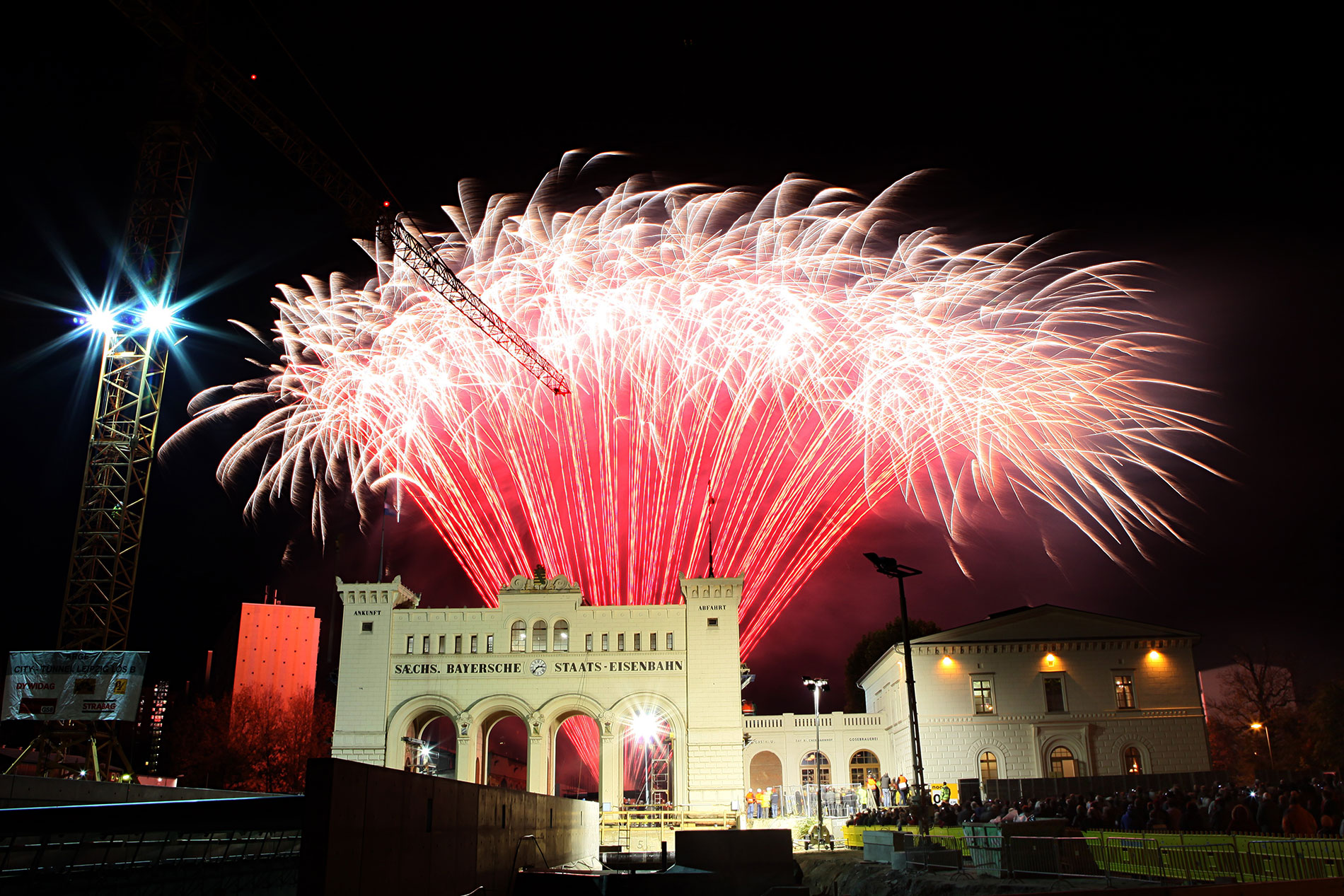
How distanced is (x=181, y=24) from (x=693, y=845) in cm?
3524

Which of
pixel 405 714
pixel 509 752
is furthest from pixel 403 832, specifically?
pixel 509 752

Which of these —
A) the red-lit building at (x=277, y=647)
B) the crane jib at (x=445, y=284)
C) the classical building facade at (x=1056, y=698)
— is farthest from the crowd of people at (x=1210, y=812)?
the red-lit building at (x=277, y=647)

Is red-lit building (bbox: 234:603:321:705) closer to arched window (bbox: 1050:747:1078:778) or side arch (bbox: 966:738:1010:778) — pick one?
side arch (bbox: 966:738:1010:778)

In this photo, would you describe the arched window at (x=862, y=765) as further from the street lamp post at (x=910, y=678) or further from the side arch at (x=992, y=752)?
the street lamp post at (x=910, y=678)

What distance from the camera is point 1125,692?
43.1 m

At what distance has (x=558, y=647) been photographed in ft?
150

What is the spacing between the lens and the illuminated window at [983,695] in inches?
1722

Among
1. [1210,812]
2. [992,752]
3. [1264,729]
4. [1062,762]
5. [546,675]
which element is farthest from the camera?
[1264,729]

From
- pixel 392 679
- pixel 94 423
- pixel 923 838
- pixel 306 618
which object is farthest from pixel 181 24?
pixel 306 618

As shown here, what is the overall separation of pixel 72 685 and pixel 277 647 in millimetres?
77978

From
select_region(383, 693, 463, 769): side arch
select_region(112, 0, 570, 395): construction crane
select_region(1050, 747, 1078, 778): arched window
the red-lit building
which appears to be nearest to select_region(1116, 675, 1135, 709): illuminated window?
select_region(1050, 747, 1078, 778): arched window

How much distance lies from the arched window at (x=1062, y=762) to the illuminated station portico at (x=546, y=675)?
13.5 m

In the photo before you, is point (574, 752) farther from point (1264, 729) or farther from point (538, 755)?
point (1264, 729)

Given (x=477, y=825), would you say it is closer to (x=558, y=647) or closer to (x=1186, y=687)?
(x=558, y=647)
